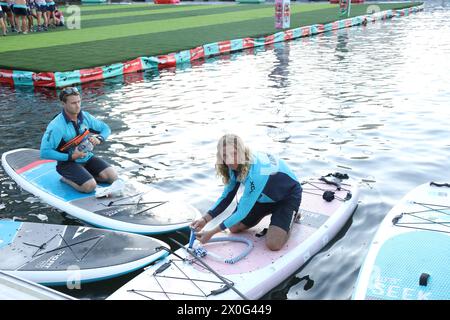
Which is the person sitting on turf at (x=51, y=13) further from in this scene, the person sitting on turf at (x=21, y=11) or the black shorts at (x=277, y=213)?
the black shorts at (x=277, y=213)

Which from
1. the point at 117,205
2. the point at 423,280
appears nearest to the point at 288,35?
the point at 117,205

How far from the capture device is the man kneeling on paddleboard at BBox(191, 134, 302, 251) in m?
5.73

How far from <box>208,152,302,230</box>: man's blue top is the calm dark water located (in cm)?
92

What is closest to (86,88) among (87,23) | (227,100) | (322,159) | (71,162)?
(227,100)

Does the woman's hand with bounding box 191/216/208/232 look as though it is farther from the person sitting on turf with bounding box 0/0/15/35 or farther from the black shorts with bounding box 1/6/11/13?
the black shorts with bounding box 1/6/11/13

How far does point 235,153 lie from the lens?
18.6ft

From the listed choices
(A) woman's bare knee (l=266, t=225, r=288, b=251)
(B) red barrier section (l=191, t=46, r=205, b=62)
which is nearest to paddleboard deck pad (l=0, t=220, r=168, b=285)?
(A) woman's bare knee (l=266, t=225, r=288, b=251)

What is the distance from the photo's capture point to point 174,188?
8250 millimetres

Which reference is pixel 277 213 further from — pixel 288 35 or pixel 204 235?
pixel 288 35

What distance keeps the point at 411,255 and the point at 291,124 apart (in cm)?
590

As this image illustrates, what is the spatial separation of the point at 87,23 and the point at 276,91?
19158mm

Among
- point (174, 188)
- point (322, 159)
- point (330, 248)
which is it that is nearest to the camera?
point (330, 248)

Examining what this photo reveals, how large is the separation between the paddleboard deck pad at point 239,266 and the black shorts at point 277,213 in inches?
7.4

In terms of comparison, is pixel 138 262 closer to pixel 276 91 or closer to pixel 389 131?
pixel 389 131
